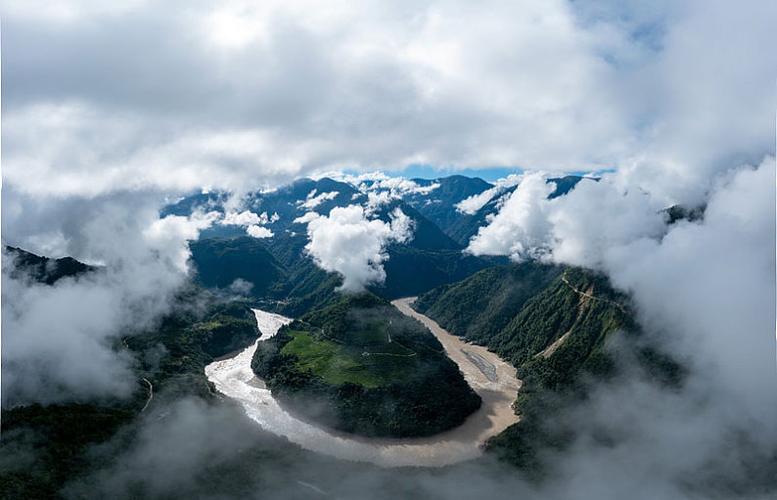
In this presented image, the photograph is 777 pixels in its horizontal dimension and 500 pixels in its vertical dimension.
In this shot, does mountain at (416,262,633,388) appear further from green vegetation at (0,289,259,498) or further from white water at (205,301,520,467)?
green vegetation at (0,289,259,498)

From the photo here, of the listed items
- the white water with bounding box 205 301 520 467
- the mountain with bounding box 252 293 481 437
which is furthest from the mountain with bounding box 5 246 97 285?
the mountain with bounding box 252 293 481 437

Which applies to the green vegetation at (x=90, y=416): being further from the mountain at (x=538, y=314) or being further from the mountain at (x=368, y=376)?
the mountain at (x=538, y=314)

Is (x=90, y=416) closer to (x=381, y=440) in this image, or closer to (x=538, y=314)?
(x=381, y=440)

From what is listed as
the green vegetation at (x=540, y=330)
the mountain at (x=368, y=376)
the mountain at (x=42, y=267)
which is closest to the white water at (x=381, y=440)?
the mountain at (x=368, y=376)

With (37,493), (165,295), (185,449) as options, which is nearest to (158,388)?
(185,449)

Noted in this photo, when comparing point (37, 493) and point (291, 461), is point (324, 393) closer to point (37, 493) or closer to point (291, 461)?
point (291, 461)

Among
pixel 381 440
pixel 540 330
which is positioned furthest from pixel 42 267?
pixel 540 330
